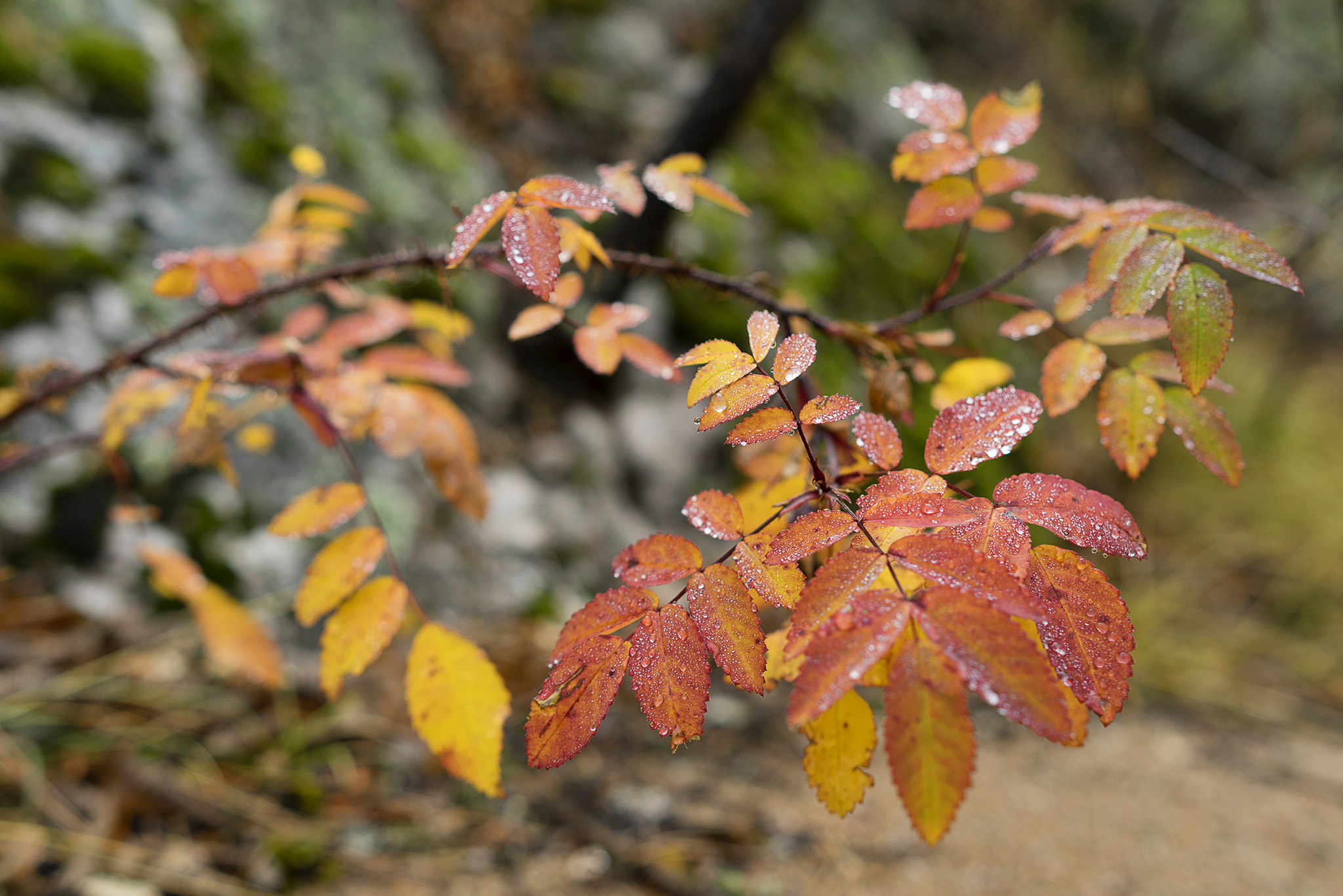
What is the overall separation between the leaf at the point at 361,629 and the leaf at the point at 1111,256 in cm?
63

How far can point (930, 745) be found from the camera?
297 millimetres

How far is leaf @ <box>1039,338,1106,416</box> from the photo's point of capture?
1.81 ft

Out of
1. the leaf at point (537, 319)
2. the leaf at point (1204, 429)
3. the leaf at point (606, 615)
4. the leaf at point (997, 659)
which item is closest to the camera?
the leaf at point (997, 659)

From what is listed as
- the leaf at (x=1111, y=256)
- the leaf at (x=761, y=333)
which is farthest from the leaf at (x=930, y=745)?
the leaf at (x=1111, y=256)

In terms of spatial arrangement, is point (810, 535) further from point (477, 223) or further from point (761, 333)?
point (477, 223)

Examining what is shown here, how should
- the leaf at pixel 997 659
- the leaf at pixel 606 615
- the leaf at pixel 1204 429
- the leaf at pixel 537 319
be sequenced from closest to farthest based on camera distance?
the leaf at pixel 997 659, the leaf at pixel 606 615, the leaf at pixel 1204 429, the leaf at pixel 537 319

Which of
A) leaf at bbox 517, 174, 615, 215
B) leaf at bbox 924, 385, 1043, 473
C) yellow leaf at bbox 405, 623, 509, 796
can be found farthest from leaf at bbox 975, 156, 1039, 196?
yellow leaf at bbox 405, 623, 509, 796

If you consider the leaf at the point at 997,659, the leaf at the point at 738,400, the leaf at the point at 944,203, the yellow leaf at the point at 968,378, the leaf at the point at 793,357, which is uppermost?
the leaf at the point at 944,203

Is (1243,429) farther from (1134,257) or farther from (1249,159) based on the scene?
(1134,257)

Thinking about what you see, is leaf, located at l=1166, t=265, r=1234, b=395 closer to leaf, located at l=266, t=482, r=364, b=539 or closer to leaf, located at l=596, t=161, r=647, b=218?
leaf, located at l=596, t=161, r=647, b=218

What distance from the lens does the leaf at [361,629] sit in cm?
58

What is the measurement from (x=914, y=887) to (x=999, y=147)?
121 centimetres

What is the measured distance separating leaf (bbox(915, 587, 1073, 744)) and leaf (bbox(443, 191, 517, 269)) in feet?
1.19

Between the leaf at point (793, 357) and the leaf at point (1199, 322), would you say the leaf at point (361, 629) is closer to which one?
the leaf at point (793, 357)
